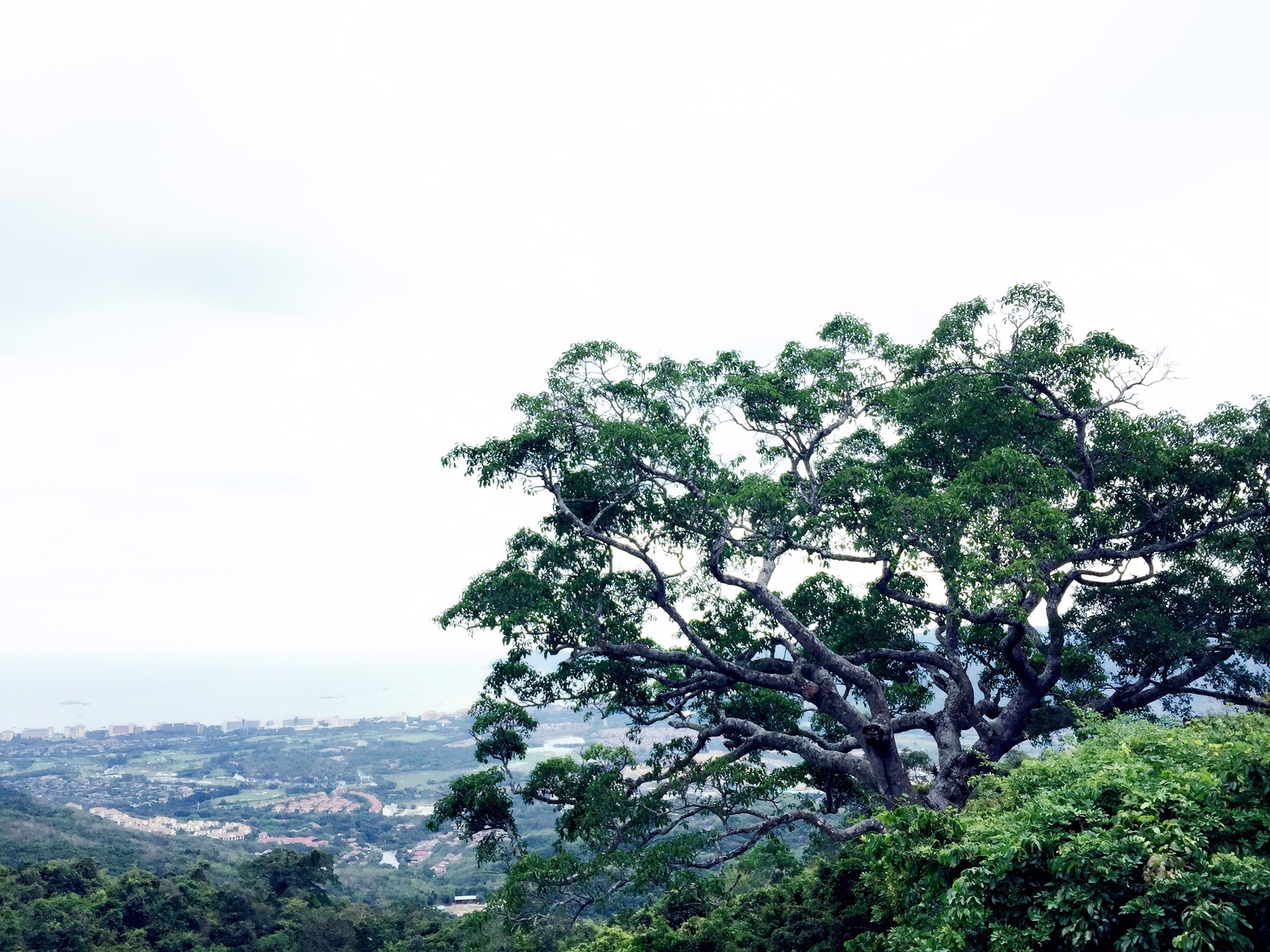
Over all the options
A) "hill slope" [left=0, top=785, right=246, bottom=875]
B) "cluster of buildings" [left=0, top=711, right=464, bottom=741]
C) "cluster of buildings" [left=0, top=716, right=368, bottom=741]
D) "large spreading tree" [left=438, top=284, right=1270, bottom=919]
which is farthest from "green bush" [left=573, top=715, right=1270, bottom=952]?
"cluster of buildings" [left=0, top=716, right=368, bottom=741]

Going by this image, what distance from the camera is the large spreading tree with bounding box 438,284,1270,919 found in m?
10.4

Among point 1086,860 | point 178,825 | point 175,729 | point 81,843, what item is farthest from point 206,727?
point 1086,860

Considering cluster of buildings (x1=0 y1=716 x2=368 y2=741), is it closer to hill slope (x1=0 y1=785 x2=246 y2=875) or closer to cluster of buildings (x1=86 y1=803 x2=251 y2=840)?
cluster of buildings (x1=86 y1=803 x2=251 y2=840)

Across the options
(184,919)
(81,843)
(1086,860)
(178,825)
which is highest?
(1086,860)

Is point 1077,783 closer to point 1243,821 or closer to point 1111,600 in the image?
point 1243,821

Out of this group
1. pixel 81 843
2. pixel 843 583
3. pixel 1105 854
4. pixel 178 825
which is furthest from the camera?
pixel 178 825

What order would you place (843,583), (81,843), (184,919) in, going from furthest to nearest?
1. (81,843)
2. (184,919)
3. (843,583)

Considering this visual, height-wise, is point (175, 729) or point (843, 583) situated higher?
point (843, 583)

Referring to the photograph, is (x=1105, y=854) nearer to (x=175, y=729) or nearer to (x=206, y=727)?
(x=175, y=729)

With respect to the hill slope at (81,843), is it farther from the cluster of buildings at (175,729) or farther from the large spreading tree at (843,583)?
the cluster of buildings at (175,729)

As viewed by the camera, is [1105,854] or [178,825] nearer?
[1105,854]

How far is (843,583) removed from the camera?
12930 millimetres

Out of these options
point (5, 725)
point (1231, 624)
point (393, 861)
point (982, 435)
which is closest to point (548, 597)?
point (982, 435)

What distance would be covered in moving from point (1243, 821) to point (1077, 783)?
96 centimetres
